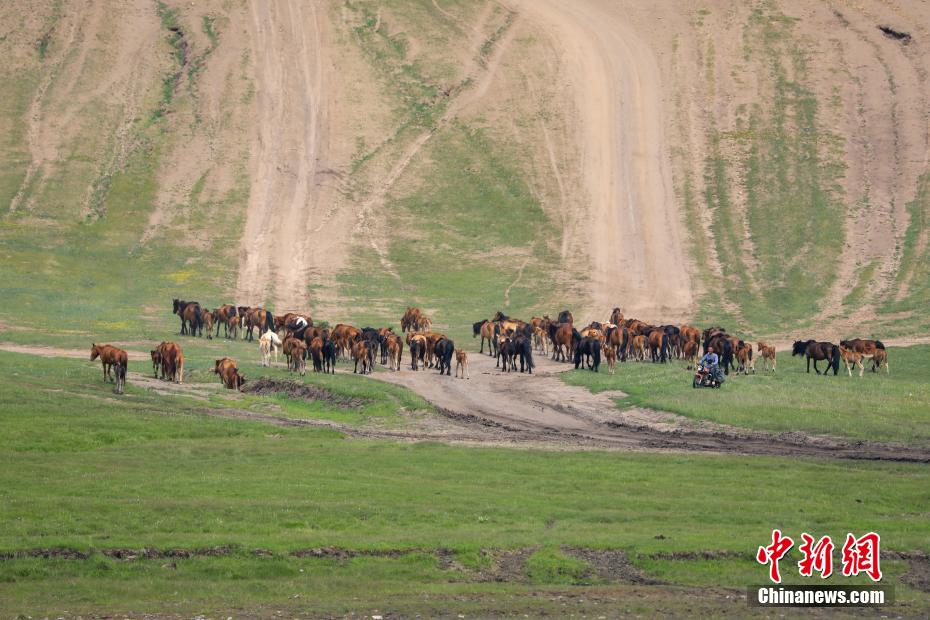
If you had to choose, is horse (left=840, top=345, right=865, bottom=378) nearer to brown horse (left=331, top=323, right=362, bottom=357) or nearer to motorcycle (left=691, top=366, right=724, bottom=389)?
motorcycle (left=691, top=366, right=724, bottom=389)

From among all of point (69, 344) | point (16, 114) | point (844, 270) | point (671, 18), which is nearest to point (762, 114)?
point (671, 18)

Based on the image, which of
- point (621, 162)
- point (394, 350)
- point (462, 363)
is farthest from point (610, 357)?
point (621, 162)

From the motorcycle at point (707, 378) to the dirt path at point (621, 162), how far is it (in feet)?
96.0

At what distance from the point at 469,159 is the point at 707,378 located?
54194 mm

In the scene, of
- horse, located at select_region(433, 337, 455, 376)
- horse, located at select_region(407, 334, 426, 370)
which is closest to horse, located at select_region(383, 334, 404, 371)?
horse, located at select_region(407, 334, 426, 370)

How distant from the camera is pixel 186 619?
1973 centimetres

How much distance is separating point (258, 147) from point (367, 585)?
77.5 meters

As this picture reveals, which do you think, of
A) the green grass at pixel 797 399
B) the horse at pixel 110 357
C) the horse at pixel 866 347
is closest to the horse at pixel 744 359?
the green grass at pixel 797 399

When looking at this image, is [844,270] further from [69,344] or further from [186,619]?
[186,619]

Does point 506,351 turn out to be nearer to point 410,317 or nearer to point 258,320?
point 410,317

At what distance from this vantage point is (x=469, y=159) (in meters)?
96.1

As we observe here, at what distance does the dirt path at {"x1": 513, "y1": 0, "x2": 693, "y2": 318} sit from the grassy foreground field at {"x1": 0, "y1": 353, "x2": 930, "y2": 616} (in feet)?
140

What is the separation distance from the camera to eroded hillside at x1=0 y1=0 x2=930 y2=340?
77.6 meters

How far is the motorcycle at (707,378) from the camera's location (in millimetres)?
43781
